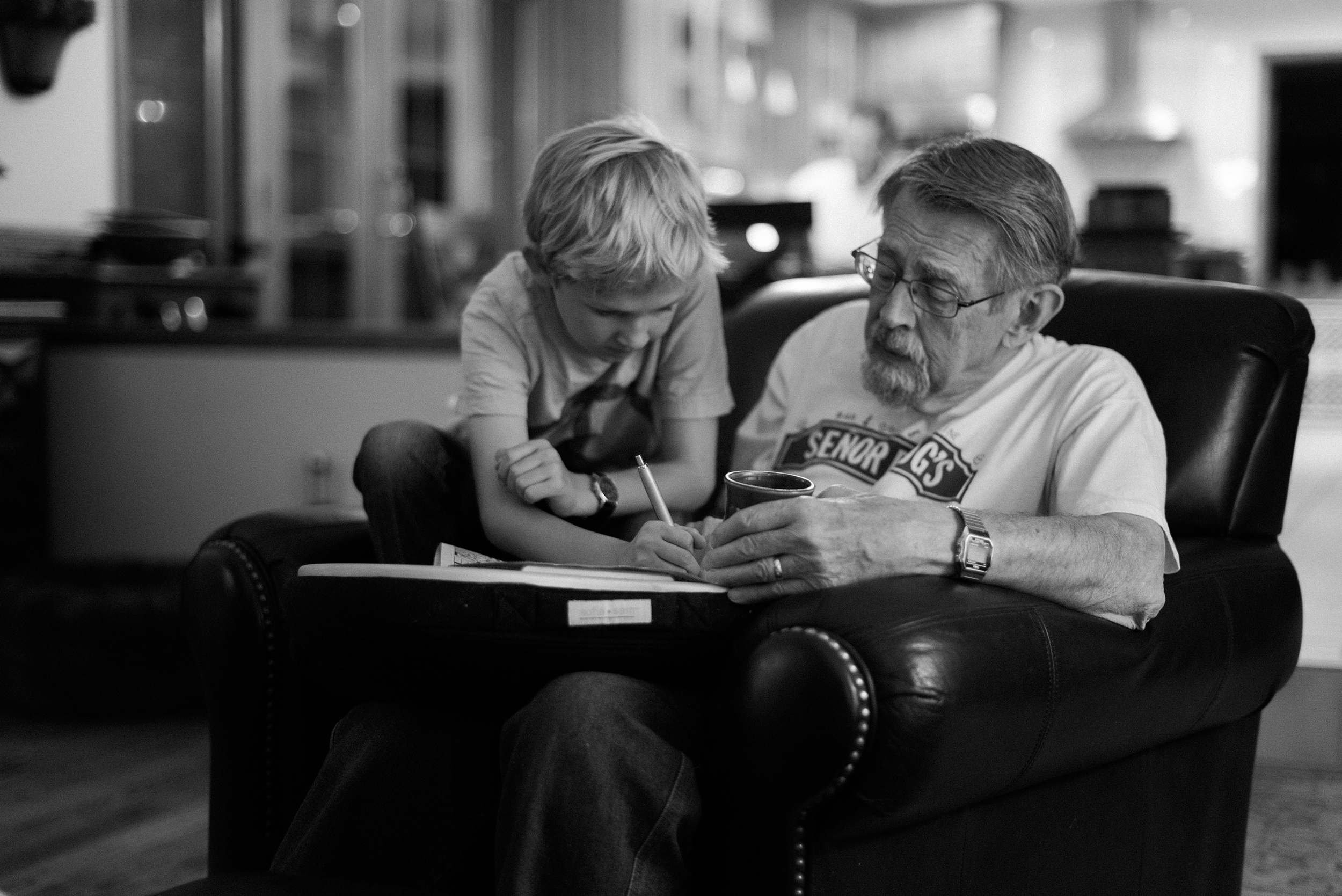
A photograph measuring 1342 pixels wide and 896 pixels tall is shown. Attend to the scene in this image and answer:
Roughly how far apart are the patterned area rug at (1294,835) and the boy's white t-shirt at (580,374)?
40.7 inches

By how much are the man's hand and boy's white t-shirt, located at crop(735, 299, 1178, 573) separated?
0.21 metres

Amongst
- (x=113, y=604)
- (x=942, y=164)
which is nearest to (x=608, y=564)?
(x=942, y=164)

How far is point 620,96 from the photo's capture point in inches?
273

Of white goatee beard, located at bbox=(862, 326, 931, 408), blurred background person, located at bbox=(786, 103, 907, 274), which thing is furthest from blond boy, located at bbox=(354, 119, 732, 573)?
blurred background person, located at bbox=(786, 103, 907, 274)

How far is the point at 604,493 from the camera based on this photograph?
1651 millimetres

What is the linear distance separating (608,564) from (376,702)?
296 mm

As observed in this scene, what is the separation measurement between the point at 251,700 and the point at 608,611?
0.61m

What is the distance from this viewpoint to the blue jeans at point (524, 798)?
120 centimetres

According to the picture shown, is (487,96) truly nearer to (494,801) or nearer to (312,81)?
(312,81)

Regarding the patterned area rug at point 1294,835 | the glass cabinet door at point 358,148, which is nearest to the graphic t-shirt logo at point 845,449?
the patterned area rug at point 1294,835

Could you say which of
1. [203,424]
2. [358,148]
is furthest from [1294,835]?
[358,148]

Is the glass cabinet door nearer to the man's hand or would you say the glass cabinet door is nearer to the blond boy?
the blond boy

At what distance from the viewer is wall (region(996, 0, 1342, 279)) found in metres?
10.3

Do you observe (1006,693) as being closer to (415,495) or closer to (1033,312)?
(1033,312)
